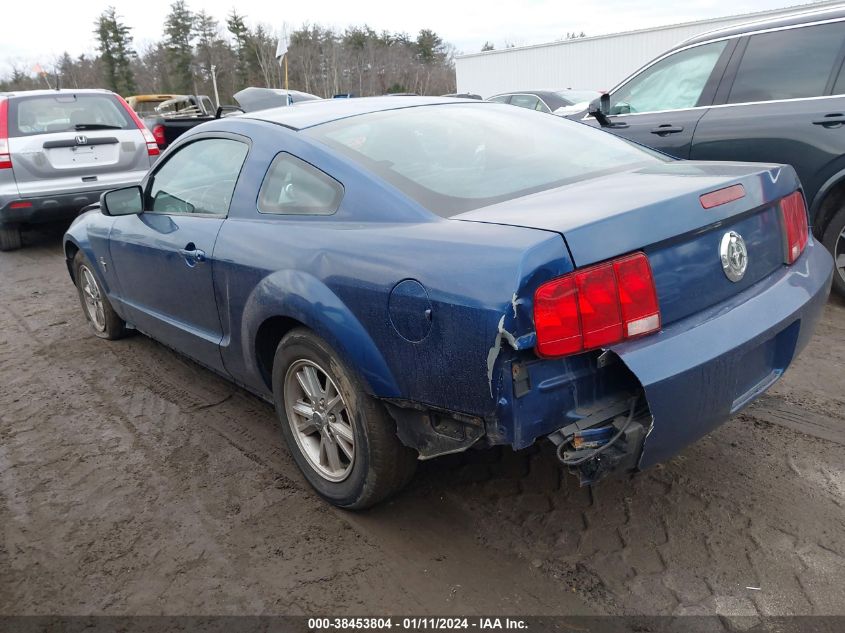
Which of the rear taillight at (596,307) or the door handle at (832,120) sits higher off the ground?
the door handle at (832,120)

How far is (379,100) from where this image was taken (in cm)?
342

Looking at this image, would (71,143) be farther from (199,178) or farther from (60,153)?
(199,178)

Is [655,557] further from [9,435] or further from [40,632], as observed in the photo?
[9,435]

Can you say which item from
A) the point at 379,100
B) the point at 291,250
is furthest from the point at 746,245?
the point at 379,100

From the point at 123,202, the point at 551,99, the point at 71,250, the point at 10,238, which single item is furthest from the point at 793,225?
the point at 551,99

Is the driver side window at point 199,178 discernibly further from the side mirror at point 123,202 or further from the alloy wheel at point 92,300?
the alloy wheel at point 92,300

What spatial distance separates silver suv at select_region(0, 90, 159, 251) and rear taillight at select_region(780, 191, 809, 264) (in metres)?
7.43

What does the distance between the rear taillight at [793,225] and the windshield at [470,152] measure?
602 millimetres

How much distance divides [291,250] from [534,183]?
3.19ft

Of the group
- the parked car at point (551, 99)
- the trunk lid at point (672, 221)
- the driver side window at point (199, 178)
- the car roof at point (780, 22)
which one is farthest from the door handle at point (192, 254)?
the parked car at point (551, 99)

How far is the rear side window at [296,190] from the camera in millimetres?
2633

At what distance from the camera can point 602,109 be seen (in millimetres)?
5594

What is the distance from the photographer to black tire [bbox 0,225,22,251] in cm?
841

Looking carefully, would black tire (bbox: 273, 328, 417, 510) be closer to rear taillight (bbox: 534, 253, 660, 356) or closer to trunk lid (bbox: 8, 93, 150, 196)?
rear taillight (bbox: 534, 253, 660, 356)
